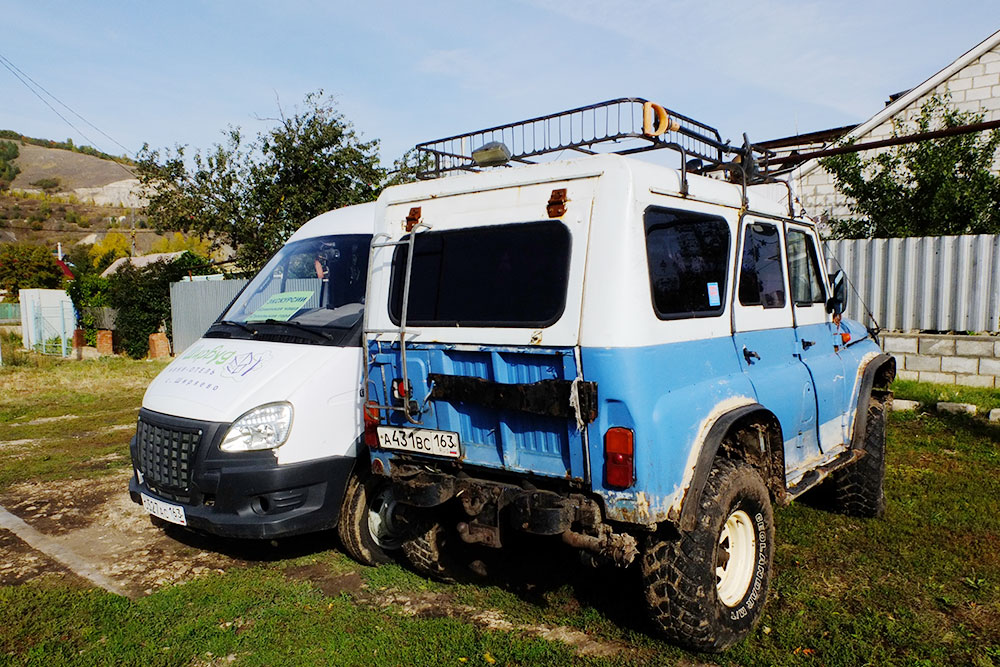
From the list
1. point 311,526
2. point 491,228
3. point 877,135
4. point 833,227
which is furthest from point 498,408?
point 877,135

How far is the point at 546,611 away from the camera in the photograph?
12.9 feet

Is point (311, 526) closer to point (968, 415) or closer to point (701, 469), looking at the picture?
point (701, 469)

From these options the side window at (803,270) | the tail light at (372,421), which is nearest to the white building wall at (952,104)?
the side window at (803,270)

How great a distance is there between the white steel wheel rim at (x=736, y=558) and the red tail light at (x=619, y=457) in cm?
80

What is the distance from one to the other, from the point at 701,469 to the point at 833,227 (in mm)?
10775

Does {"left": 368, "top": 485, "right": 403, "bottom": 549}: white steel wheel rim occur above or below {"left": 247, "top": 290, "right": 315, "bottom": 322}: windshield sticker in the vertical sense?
below

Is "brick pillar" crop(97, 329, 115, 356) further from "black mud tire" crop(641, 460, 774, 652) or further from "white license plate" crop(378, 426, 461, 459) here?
"black mud tire" crop(641, 460, 774, 652)

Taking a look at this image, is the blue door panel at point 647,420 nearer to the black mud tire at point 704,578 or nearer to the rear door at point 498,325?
the rear door at point 498,325

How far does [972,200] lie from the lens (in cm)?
1003

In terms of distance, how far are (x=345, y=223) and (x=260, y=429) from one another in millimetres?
1898

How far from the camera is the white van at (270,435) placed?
407 centimetres

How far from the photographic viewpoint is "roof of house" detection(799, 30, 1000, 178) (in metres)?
12.5

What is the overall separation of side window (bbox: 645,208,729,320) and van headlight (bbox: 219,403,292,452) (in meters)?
2.29

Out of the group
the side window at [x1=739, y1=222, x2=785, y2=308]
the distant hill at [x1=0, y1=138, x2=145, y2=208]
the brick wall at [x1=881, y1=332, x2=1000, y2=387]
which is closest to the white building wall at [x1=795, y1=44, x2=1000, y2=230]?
the brick wall at [x1=881, y1=332, x2=1000, y2=387]
